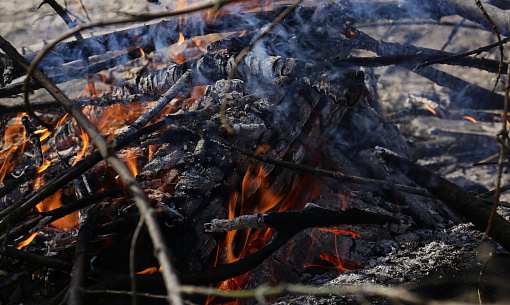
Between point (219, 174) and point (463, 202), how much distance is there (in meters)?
1.56

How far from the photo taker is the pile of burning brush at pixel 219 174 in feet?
6.38

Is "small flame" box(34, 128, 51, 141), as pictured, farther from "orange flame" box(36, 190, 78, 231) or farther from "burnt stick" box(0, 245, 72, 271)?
"burnt stick" box(0, 245, 72, 271)

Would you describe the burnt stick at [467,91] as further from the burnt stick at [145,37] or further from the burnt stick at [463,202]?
the burnt stick at [463,202]

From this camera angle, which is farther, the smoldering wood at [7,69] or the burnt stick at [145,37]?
the burnt stick at [145,37]

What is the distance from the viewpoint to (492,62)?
3.04 m

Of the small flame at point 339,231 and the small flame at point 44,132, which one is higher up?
the small flame at point 44,132

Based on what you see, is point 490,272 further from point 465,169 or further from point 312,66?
point 465,169

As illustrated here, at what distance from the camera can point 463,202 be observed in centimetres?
169

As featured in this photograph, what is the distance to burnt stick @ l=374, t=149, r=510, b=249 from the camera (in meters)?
1.59

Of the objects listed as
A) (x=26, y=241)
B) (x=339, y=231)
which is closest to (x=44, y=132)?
(x=26, y=241)

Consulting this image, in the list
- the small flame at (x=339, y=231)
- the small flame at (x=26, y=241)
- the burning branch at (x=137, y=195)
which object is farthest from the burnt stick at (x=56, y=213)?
the small flame at (x=339, y=231)

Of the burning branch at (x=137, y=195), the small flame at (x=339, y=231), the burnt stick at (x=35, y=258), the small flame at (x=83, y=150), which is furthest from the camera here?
the small flame at (x=83, y=150)

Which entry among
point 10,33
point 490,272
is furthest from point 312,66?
point 10,33

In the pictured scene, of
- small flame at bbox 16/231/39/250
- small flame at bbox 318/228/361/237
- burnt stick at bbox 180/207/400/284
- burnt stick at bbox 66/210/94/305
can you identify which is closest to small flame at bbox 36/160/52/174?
small flame at bbox 16/231/39/250
